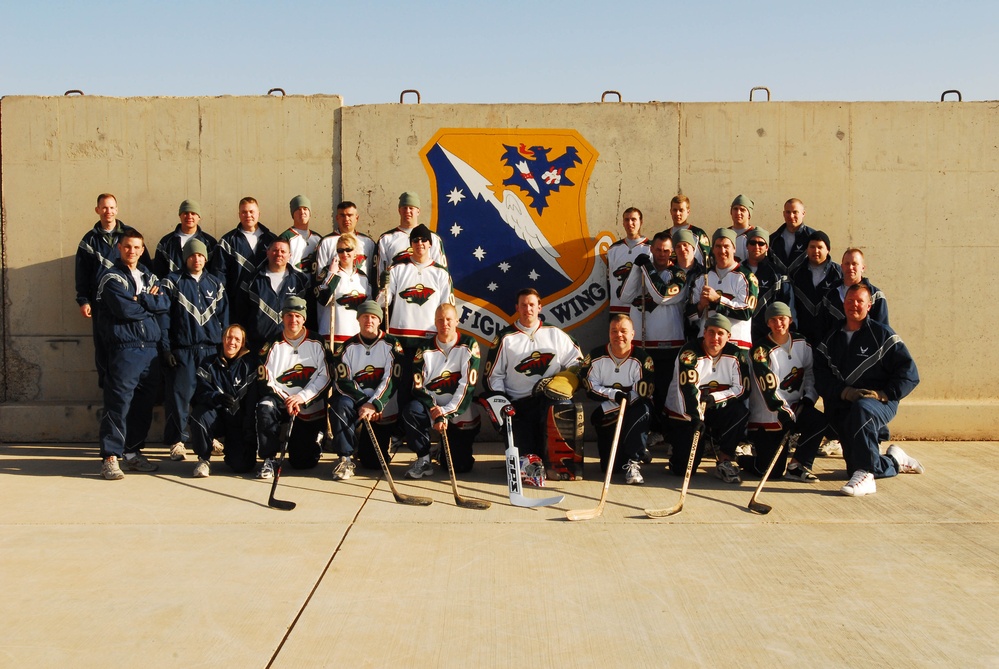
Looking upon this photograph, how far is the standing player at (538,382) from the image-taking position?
21.9ft

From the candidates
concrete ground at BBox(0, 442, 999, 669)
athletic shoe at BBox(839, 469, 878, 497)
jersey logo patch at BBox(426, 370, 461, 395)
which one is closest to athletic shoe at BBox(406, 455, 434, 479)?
concrete ground at BBox(0, 442, 999, 669)

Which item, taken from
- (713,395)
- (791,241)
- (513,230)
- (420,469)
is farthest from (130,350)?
(791,241)

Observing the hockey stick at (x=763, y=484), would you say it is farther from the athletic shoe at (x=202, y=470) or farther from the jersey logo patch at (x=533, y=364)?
the athletic shoe at (x=202, y=470)

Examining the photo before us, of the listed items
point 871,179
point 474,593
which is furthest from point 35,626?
point 871,179

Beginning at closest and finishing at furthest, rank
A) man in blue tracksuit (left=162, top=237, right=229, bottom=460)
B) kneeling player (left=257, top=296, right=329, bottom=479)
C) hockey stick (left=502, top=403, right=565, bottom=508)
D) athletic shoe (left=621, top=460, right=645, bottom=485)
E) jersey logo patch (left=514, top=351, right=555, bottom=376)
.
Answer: hockey stick (left=502, top=403, right=565, bottom=508) < athletic shoe (left=621, top=460, right=645, bottom=485) < kneeling player (left=257, top=296, right=329, bottom=479) < jersey logo patch (left=514, top=351, right=555, bottom=376) < man in blue tracksuit (left=162, top=237, right=229, bottom=460)

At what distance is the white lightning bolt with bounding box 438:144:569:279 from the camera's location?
8.13m

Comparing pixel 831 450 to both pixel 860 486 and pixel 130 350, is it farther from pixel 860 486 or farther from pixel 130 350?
pixel 130 350

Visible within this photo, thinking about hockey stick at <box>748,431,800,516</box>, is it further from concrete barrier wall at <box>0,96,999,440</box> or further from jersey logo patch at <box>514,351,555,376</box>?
concrete barrier wall at <box>0,96,999,440</box>

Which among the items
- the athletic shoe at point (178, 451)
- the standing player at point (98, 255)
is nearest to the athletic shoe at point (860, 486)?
the athletic shoe at point (178, 451)

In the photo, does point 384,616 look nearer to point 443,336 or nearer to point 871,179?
point 443,336

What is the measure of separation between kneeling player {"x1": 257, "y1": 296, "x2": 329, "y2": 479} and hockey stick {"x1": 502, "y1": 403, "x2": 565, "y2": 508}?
139cm

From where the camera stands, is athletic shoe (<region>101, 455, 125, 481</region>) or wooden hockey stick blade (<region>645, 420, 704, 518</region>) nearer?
wooden hockey stick blade (<region>645, 420, 704, 518</region>)

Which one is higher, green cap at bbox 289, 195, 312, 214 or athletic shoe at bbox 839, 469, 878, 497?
green cap at bbox 289, 195, 312, 214

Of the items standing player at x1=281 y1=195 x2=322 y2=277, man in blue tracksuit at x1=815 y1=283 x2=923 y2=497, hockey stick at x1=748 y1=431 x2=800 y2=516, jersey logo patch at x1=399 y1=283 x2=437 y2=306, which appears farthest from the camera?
standing player at x1=281 y1=195 x2=322 y2=277
